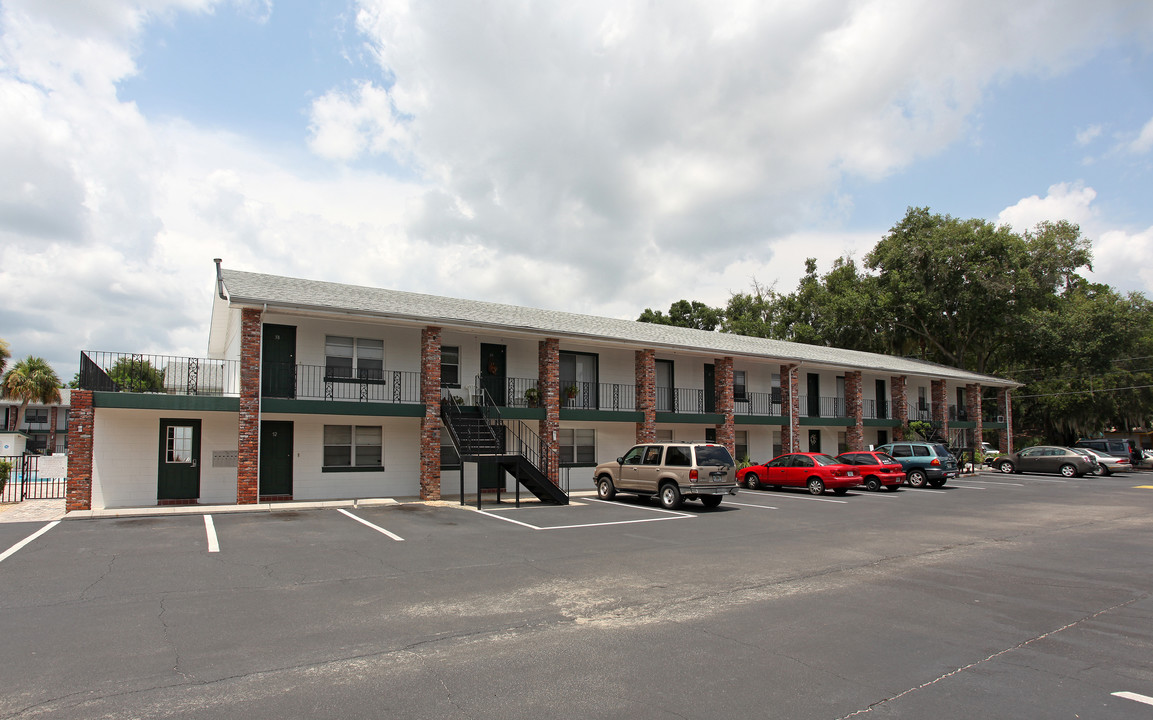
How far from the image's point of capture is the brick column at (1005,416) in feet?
136

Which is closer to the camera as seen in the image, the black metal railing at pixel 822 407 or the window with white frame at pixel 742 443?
the window with white frame at pixel 742 443

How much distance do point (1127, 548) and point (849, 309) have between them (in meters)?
39.7

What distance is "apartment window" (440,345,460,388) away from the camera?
70.2 feet

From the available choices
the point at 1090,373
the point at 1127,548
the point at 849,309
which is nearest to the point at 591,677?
the point at 1127,548

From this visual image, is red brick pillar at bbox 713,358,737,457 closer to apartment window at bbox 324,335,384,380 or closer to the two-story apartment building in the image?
the two-story apartment building

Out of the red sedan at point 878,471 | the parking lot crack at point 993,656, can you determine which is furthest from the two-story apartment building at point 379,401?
the parking lot crack at point 993,656

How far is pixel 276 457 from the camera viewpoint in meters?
18.4

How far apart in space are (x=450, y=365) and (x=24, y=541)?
1181 cm

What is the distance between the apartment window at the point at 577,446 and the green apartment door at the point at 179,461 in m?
11.3

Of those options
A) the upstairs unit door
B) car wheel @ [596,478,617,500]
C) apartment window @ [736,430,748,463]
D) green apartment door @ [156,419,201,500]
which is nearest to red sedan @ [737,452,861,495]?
apartment window @ [736,430,748,463]

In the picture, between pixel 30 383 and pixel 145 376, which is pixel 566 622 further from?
pixel 30 383

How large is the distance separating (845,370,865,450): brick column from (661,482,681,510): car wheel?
17834mm

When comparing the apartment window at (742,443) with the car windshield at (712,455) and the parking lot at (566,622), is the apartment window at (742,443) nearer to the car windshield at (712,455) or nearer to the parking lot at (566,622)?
the car windshield at (712,455)

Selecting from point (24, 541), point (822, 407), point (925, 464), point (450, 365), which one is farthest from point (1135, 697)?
point (822, 407)
